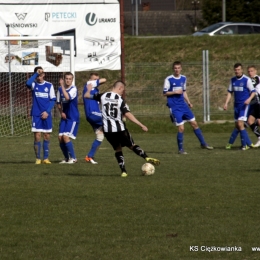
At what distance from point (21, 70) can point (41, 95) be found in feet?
31.5

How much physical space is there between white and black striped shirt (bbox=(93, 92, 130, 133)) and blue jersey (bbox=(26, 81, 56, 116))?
2.80m

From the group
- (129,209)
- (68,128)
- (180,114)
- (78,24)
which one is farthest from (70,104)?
(78,24)

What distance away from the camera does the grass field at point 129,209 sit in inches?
288

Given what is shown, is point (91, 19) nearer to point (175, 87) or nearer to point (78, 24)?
point (78, 24)

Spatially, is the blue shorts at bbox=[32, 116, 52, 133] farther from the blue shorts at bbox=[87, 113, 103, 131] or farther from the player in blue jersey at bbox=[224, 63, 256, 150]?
the player in blue jersey at bbox=[224, 63, 256, 150]

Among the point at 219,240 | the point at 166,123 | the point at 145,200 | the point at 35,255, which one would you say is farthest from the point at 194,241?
the point at 166,123

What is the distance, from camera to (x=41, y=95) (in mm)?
14641

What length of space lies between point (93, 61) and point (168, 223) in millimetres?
18804

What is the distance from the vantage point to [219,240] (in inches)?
296

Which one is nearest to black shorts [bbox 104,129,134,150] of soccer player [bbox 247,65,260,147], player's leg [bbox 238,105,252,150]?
player's leg [bbox 238,105,252,150]

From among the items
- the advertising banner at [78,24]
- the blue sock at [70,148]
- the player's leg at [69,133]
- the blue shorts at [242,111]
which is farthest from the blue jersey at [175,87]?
the advertising banner at [78,24]

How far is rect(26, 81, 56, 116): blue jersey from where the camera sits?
14.6 m

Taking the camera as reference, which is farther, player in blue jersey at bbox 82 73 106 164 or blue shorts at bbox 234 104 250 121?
blue shorts at bbox 234 104 250 121

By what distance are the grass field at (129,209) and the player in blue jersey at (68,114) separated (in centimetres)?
46
